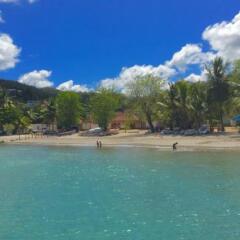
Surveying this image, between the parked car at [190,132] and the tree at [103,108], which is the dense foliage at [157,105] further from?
the parked car at [190,132]

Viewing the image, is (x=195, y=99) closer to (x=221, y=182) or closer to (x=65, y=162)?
(x=65, y=162)

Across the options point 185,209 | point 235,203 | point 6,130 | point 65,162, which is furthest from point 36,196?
point 6,130

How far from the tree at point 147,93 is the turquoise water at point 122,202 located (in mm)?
53365

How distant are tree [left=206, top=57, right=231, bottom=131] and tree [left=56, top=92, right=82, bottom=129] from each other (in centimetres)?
3799

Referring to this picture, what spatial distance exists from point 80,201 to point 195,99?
62117mm

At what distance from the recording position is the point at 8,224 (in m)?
21.0

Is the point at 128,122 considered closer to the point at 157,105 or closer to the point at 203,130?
the point at 157,105

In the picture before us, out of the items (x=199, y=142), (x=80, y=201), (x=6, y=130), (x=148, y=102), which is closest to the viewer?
(x=80, y=201)

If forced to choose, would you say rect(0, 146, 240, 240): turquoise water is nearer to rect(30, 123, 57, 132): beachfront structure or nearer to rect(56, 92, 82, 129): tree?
rect(56, 92, 82, 129): tree

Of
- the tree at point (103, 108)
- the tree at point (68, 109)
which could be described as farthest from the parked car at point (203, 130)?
the tree at point (68, 109)

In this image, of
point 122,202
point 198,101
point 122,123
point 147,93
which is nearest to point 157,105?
point 147,93

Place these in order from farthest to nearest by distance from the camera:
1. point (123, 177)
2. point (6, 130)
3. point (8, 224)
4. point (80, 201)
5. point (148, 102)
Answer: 1. point (6, 130)
2. point (148, 102)
3. point (123, 177)
4. point (80, 201)
5. point (8, 224)

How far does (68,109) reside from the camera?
11294 centimetres

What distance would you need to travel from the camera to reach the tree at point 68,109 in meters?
112
